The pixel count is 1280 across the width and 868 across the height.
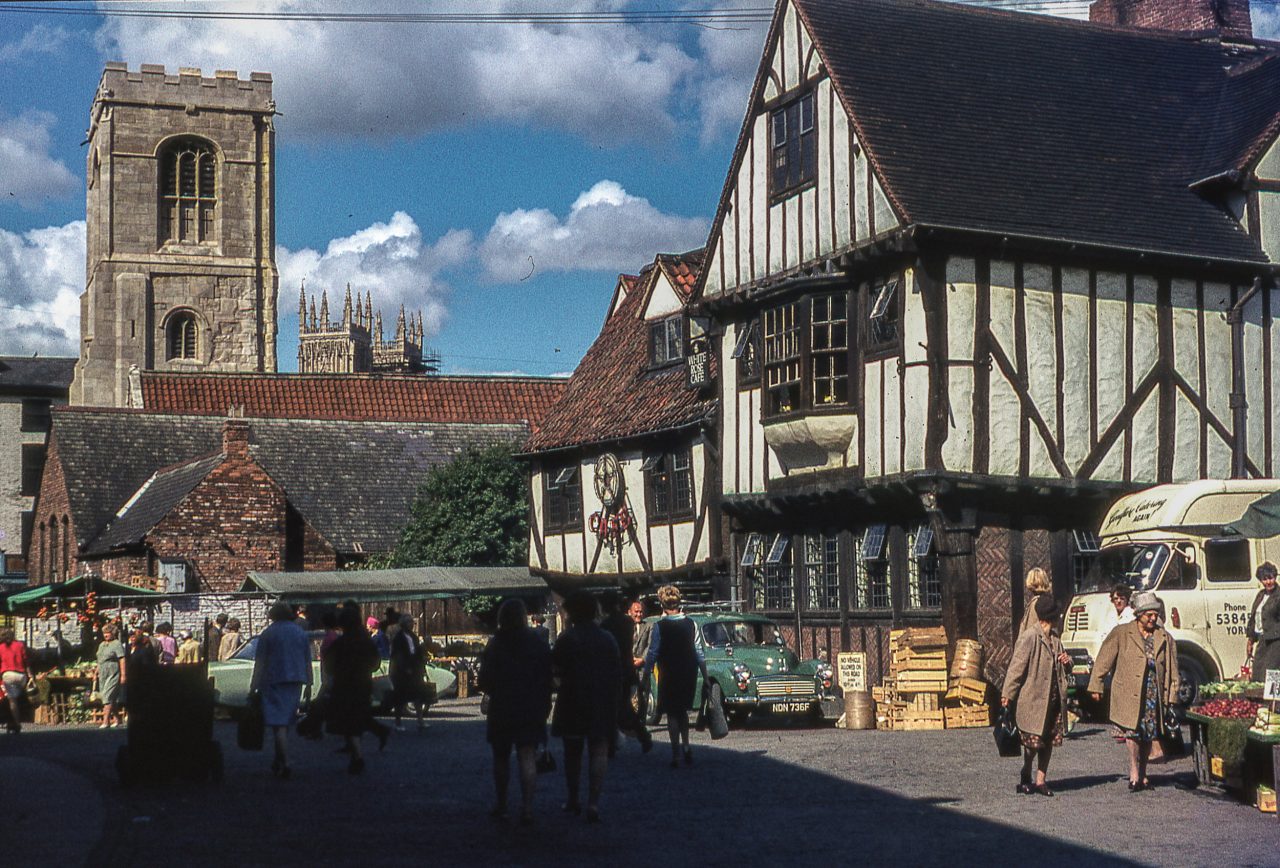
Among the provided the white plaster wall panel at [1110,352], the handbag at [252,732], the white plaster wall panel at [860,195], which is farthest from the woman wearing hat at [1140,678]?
the white plaster wall panel at [860,195]

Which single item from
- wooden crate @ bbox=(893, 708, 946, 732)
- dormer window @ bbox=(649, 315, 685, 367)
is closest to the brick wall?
dormer window @ bbox=(649, 315, 685, 367)

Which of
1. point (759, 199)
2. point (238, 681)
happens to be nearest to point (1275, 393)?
point (759, 199)

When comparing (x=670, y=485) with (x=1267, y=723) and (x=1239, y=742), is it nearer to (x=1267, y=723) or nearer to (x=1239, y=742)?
(x=1239, y=742)

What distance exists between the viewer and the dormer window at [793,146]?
28.9 metres

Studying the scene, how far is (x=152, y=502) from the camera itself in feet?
160

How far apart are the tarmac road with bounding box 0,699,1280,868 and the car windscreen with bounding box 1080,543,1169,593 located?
3327mm

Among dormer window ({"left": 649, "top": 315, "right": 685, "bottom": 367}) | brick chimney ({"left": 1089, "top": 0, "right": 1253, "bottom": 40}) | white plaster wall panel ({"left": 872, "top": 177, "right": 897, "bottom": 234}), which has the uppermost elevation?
brick chimney ({"left": 1089, "top": 0, "right": 1253, "bottom": 40})

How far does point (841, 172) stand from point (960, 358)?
3498 millimetres

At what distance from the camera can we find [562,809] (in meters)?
14.9

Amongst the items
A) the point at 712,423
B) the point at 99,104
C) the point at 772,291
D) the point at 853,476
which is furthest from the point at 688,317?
the point at 99,104

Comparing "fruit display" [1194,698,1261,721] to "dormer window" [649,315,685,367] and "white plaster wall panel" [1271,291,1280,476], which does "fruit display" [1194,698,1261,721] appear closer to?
"white plaster wall panel" [1271,291,1280,476]

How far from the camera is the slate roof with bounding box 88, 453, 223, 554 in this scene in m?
46.2

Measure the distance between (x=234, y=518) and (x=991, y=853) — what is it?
119 feet

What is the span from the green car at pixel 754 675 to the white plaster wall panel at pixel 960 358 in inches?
137
